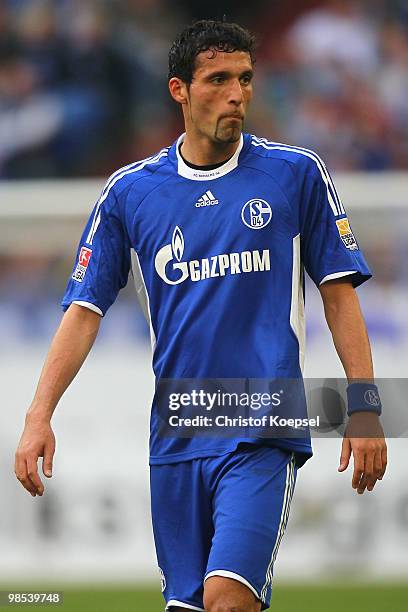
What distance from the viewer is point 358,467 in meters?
4.35

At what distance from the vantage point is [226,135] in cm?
471

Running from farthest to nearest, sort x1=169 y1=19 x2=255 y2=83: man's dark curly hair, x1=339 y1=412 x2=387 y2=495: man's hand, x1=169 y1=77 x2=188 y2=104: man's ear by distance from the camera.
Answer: x1=169 y1=77 x2=188 y2=104: man's ear
x1=169 y1=19 x2=255 y2=83: man's dark curly hair
x1=339 y1=412 x2=387 y2=495: man's hand

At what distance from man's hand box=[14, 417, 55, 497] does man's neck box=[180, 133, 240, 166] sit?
3.74ft

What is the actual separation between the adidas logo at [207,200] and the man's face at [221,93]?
0.67 ft

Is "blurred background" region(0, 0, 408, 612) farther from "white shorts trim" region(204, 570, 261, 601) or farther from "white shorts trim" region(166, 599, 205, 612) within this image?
"white shorts trim" region(204, 570, 261, 601)

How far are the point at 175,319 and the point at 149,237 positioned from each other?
0.34 metres

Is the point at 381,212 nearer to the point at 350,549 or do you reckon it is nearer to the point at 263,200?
the point at 350,549

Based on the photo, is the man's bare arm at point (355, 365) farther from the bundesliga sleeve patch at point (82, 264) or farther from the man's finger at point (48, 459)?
the man's finger at point (48, 459)

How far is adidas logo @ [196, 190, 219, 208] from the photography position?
15.6 ft

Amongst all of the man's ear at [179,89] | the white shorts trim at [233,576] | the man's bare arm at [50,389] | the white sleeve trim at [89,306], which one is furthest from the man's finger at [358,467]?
the man's ear at [179,89]

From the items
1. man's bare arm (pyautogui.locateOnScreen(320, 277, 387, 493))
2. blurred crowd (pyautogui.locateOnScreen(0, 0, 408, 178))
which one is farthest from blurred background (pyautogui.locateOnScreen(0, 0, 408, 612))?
man's bare arm (pyautogui.locateOnScreen(320, 277, 387, 493))

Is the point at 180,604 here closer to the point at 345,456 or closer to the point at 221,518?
the point at 221,518

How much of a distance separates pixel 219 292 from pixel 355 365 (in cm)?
56

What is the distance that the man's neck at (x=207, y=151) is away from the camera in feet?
15.8
